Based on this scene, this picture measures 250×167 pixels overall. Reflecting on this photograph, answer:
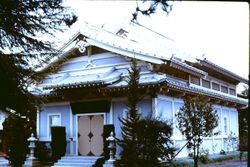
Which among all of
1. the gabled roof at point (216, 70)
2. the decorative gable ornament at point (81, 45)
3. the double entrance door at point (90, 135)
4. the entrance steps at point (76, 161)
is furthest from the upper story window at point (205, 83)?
the entrance steps at point (76, 161)

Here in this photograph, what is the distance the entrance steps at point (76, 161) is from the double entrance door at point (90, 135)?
2.68 ft

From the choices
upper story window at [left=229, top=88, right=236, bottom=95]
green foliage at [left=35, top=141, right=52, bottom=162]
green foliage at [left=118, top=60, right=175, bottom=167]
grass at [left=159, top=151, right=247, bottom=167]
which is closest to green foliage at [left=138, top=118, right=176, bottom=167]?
green foliage at [left=118, top=60, right=175, bottom=167]

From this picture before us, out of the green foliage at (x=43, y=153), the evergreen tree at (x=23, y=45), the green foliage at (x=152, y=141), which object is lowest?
the green foliage at (x=43, y=153)

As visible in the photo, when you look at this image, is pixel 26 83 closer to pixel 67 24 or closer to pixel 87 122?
pixel 67 24

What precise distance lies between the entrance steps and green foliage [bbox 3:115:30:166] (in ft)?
8.59

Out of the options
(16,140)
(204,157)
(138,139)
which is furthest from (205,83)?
(16,140)

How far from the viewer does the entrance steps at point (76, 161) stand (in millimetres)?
20653

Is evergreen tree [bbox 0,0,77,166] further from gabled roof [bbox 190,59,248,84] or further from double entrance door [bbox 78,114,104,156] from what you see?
gabled roof [bbox 190,59,248,84]

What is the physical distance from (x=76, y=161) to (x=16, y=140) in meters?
4.06

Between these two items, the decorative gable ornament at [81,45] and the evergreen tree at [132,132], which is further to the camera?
the decorative gable ornament at [81,45]

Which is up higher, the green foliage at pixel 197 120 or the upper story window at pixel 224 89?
the upper story window at pixel 224 89

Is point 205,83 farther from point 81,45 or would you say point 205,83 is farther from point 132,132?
point 132,132

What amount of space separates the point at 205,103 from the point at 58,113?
31.8 ft

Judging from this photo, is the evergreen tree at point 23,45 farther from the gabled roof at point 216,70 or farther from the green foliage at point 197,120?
the gabled roof at point 216,70
